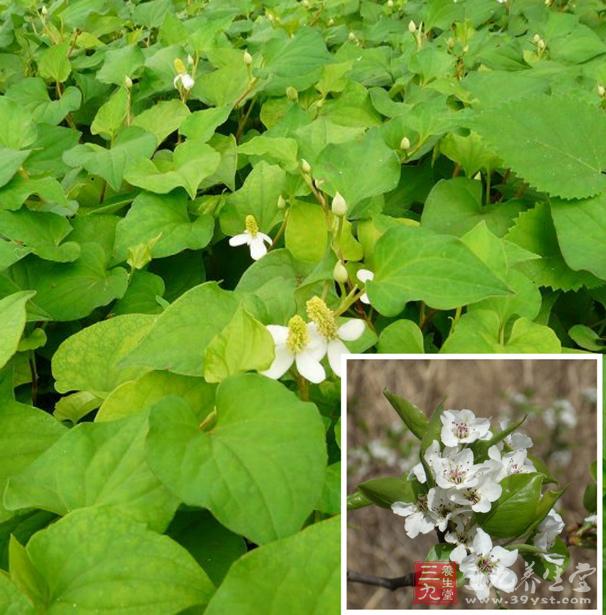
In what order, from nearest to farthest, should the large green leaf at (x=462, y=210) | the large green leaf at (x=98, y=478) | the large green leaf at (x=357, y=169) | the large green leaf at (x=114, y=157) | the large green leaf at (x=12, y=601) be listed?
the large green leaf at (x=12, y=601)
the large green leaf at (x=98, y=478)
the large green leaf at (x=357, y=169)
the large green leaf at (x=462, y=210)
the large green leaf at (x=114, y=157)

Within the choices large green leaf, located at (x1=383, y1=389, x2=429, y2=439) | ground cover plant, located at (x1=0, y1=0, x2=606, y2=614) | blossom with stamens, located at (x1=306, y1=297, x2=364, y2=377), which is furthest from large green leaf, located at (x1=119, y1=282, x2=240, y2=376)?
large green leaf, located at (x1=383, y1=389, x2=429, y2=439)

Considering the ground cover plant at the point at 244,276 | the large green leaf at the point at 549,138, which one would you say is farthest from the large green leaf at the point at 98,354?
the large green leaf at the point at 549,138

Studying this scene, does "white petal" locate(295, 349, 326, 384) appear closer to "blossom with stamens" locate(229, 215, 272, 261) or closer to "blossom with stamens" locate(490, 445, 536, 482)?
"blossom with stamens" locate(490, 445, 536, 482)

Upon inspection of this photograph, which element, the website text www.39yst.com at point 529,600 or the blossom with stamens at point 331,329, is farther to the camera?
the blossom with stamens at point 331,329

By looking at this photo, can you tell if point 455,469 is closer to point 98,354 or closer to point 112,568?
point 112,568

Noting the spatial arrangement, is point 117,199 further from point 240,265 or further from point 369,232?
point 369,232

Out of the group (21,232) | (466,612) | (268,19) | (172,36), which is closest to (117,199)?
(21,232)

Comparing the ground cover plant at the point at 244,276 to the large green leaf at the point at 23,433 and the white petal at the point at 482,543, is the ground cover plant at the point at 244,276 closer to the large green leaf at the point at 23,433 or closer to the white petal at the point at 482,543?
the large green leaf at the point at 23,433
